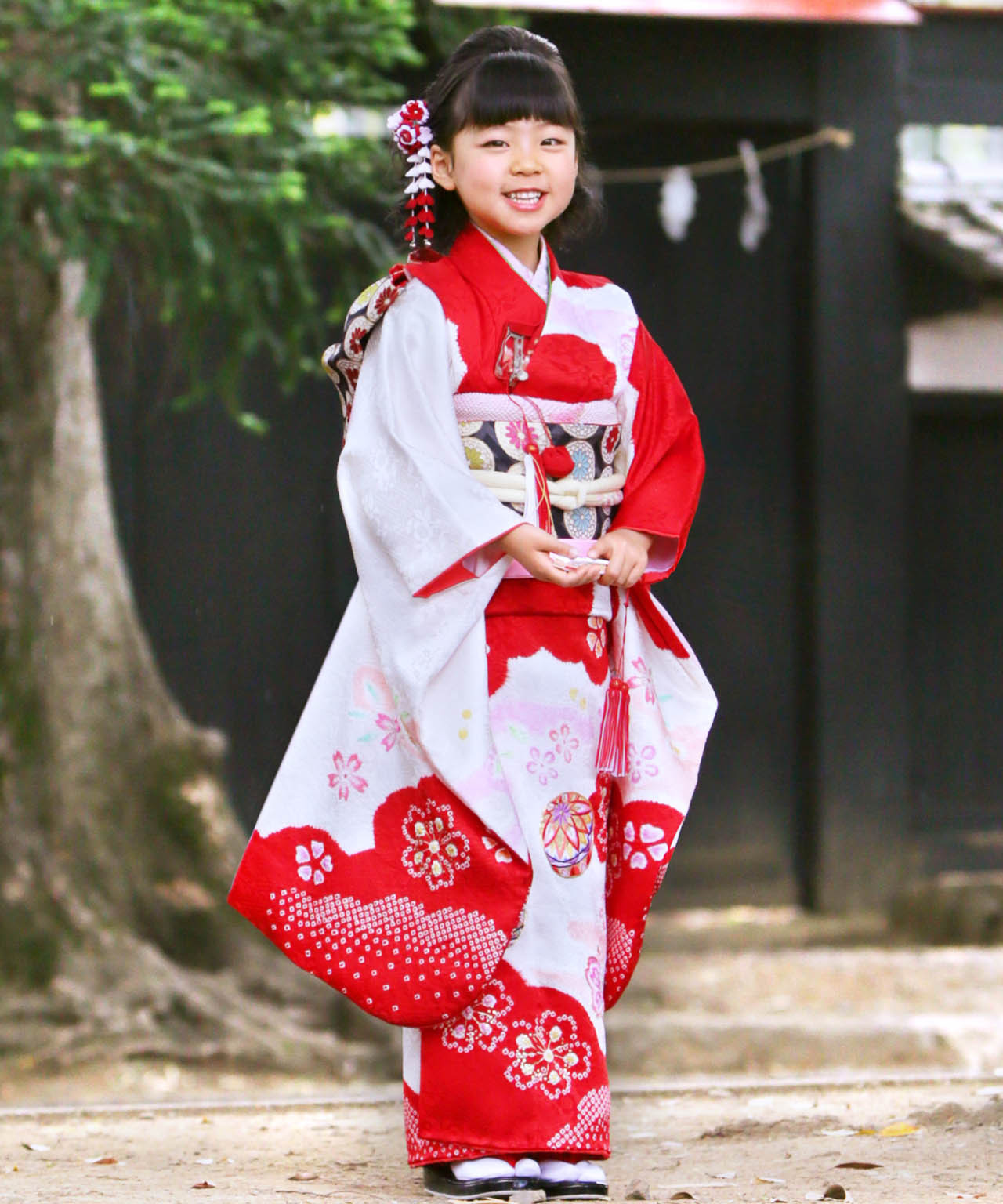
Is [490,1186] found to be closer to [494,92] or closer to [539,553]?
[539,553]

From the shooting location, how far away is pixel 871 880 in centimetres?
838

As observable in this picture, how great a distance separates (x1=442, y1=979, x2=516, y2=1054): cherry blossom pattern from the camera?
3.38m

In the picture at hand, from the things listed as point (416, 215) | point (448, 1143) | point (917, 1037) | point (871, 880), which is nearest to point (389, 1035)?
point (917, 1037)

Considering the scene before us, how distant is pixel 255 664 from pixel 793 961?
8.51 feet

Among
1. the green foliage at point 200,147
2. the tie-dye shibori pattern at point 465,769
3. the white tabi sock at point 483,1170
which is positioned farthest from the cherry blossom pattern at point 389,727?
the green foliage at point 200,147

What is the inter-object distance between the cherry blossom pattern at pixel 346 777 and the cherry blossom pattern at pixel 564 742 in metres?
0.35

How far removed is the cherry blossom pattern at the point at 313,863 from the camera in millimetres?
3381

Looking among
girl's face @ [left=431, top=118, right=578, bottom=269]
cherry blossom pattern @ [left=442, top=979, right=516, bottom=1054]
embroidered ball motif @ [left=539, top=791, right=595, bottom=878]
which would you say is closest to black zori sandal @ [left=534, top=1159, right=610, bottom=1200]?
cherry blossom pattern @ [left=442, top=979, right=516, bottom=1054]

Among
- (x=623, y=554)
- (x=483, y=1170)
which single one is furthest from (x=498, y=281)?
(x=483, y=1170)

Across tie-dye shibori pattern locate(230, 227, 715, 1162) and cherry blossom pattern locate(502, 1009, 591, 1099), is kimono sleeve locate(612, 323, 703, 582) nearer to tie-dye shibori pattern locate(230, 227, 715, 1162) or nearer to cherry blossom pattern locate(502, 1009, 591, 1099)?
tie-dye shibori pattern locate(230, 227, 715, 1162)

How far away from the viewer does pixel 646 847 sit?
357 cm

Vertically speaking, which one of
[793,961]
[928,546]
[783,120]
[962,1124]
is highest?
[783,120]

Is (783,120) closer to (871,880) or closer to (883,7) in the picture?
(883,7)

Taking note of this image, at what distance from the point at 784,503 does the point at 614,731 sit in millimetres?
5113
